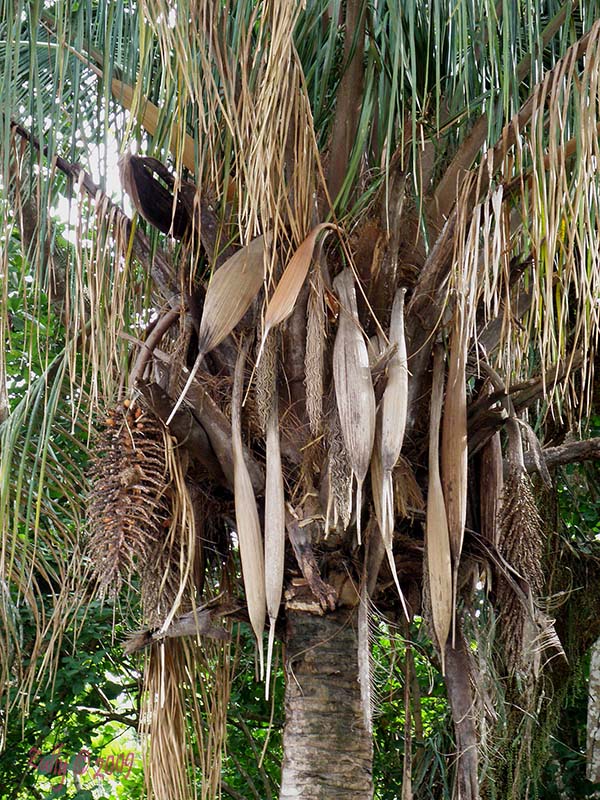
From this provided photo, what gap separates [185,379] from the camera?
2.31m

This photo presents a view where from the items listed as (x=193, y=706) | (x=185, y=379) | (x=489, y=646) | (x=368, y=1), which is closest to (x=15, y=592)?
(x=193, y=706)

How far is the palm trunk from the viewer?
2150 mm

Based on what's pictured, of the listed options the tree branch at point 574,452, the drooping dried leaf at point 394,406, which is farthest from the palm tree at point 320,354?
the tree branch at point 574,452

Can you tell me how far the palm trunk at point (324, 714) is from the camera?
215cm

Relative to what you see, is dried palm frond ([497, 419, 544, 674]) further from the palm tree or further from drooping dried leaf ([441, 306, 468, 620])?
drooping dried leaf ([441, 306, 468, 620])

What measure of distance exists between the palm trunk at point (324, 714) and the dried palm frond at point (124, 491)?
447mm

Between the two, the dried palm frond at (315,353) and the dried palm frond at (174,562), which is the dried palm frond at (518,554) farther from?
the dried palm frond at (174,562)

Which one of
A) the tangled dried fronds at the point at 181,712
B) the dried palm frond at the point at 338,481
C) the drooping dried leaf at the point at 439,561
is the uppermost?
the dried palm frond at the point at 338,481

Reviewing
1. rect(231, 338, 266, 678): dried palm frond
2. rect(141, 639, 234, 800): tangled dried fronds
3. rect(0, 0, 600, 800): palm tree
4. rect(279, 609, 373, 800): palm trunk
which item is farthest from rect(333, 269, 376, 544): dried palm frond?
rect(141, 639, 234, 800): tangled dried fronds

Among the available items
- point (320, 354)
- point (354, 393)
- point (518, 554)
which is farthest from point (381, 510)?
point (518, 554)

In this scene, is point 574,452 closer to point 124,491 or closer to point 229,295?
point 229,295

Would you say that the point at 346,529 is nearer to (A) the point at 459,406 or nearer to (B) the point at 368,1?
(A) the point at 459,406

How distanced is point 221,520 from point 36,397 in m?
0.60

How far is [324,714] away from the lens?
2.21 meters
